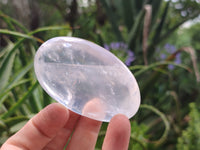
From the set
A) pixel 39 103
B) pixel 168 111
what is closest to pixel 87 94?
pixel 39 103

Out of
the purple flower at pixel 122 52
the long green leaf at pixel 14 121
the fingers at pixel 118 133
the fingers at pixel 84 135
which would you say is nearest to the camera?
the fingers at pixel 118 133

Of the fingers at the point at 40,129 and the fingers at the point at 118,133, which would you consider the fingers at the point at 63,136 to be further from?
the fingers at the point at 118,133

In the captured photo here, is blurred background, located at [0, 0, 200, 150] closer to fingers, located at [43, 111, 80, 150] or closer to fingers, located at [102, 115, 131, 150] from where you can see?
fingers, located at [43, 111, 80, 150]

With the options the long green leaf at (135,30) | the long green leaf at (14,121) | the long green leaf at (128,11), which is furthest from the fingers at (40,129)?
the long green leaf at (128,11)

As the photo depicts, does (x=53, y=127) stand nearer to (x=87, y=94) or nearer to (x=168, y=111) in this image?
(x=87, y=94)

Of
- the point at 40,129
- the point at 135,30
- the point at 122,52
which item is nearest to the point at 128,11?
the point at 135,30

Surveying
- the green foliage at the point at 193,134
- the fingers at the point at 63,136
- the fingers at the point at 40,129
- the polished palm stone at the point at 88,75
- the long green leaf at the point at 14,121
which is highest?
the polished palm stone at the point at 88,75

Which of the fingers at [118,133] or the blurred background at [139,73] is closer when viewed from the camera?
the fingers at [118,133]
